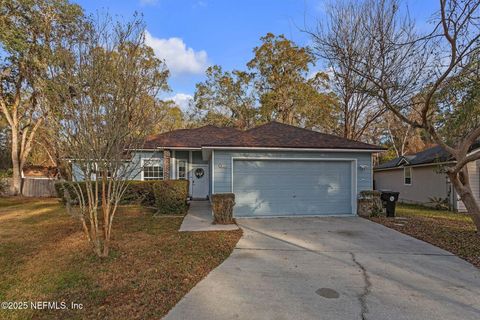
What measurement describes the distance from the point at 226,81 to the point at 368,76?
19.5m

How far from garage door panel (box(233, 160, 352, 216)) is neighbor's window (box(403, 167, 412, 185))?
9008mm

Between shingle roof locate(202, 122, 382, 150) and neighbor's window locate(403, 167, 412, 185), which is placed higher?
shingle roof locate(202, 122, 382, 150)

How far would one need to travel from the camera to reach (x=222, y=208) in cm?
912

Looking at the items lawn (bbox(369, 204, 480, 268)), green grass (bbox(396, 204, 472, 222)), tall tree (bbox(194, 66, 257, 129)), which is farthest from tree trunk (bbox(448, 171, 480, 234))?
tall tree (bbox(194, 66, 257, 129))

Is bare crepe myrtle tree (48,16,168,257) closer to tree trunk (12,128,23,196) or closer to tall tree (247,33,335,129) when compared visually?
tree trunk (12,128,23,196)

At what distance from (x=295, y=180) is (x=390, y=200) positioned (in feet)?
11.6

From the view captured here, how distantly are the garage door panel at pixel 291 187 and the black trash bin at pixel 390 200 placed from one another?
1224 millimetres

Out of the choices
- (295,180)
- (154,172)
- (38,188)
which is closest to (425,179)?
(295,180)

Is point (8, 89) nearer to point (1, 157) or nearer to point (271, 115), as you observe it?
point (1, 157)

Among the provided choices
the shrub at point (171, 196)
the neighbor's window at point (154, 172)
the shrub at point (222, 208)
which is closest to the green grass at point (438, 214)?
the shrub at point (222, 208)

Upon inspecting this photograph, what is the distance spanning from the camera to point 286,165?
10617mm

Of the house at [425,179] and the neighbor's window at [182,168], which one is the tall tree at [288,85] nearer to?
the house at [425,179]

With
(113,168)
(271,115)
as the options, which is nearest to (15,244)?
(113,168)

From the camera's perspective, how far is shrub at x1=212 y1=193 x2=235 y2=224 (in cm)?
912
